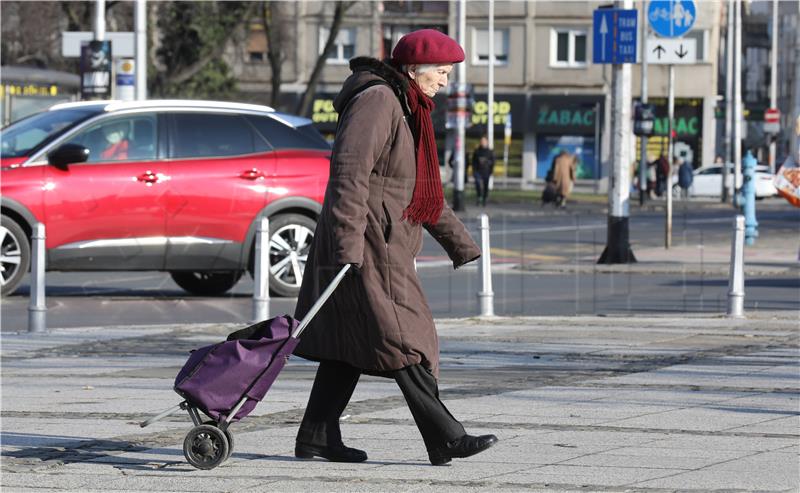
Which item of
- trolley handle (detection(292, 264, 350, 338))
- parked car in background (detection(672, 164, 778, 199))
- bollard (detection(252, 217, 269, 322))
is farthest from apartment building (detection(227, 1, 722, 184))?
trolley handle (detection(292, 264, 350, 338))

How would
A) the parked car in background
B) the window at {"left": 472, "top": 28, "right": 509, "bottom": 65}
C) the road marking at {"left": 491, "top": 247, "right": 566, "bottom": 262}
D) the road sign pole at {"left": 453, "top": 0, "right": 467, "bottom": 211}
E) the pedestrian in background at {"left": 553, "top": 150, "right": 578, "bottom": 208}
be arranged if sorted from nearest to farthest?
the road marking at {"left": 491, "top": 247, "right": 566, "bottom": 262} < the road sign pole at {"left": 453, "top": 0, "right": 467, "bottom": 211} < the pedestrian in background at {"left": 553, "top": 150, "right": 578, "bottom": 208} < the parked car in background < the window at {"left": 472, "top": 28, "right": 509, "bottom": 65}

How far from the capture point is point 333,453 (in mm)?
6738

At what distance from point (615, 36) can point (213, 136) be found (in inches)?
295

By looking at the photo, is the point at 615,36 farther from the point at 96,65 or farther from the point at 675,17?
the point at 96,65

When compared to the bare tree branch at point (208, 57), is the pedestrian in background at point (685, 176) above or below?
below

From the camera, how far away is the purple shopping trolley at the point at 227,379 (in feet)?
20.9

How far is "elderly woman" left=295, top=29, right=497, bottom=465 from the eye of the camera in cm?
635

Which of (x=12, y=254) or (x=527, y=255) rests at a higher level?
(x=12, y=254)

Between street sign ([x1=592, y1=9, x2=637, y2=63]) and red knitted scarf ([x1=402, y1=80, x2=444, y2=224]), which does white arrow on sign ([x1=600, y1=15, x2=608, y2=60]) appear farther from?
red knitted scarf ([x1=402, y1=80, x2=444, y2=224])

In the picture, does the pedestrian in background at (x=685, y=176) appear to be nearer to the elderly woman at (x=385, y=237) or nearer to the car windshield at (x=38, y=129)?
the car windshield at (x=38, y=129)

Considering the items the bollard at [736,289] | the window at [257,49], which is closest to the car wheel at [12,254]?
the bollard at [736,289]

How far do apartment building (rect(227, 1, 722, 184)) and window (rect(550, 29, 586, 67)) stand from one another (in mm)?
42

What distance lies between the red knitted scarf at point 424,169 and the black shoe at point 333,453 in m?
1.01

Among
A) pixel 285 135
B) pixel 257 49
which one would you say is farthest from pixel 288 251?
pixel 257 49
